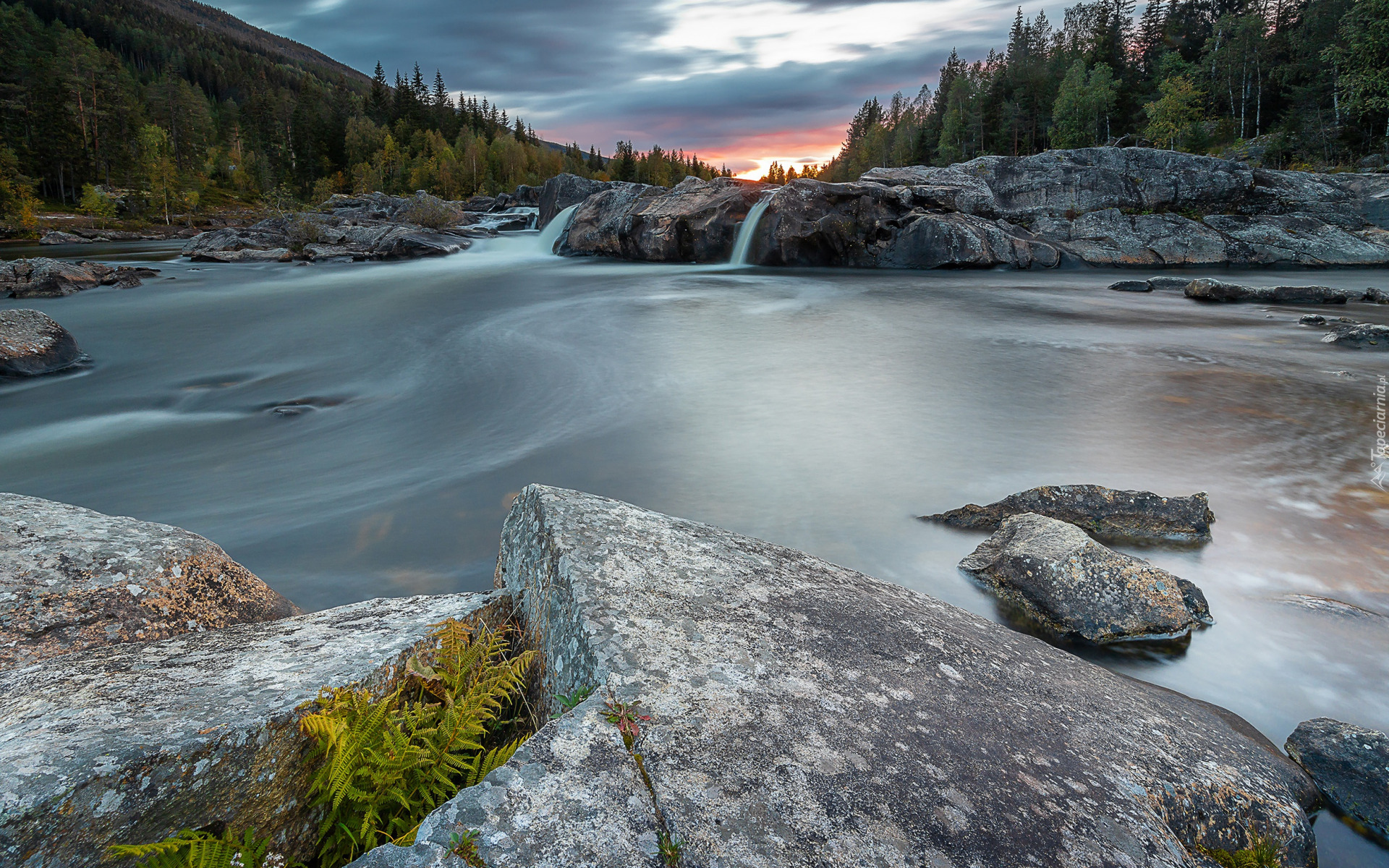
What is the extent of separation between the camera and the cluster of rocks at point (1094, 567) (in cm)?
382

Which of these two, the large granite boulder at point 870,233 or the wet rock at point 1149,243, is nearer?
the large granite boulder at point 870,233

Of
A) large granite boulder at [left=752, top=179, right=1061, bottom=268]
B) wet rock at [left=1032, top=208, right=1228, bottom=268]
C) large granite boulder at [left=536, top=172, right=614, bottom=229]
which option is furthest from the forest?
wet rock at [left=1032, top=208, right=1228, bottom=268]

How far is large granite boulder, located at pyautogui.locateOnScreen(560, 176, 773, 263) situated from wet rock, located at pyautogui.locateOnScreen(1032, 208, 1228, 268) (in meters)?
15.7

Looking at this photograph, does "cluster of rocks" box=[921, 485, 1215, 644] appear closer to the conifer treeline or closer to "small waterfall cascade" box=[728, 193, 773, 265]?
"small waterfall cascade" box=[728, 193, 773, 265]

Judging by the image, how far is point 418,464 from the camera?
7242 mm

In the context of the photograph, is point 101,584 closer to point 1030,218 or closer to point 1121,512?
point 1121,512

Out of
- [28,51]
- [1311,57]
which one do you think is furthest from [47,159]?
[1311,57]

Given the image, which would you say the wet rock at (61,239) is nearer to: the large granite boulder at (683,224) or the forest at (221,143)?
the forest at (221,143)

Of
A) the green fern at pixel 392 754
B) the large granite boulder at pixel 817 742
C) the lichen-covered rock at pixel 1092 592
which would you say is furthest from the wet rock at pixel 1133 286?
the green fern at pixel 392 754

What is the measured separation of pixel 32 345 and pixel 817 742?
48.1ft

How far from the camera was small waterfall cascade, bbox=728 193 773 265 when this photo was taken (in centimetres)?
2866

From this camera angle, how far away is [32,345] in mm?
10789

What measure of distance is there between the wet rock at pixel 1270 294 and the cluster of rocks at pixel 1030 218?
9.52m

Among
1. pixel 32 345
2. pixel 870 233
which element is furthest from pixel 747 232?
pixel 32 345
